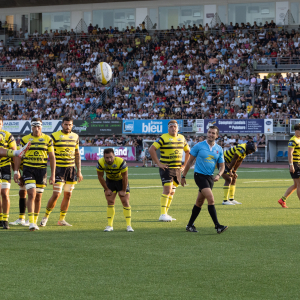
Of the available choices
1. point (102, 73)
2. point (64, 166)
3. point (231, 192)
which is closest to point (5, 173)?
point (64, 166)

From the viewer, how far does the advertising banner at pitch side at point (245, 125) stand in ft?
116

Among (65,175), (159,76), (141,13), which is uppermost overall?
(141,13)

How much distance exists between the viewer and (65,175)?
1030 centimetres

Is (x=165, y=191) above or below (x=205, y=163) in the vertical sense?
below

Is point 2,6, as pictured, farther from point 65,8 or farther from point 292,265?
Answer: point 292,265

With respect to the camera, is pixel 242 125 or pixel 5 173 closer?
pixel 5 173

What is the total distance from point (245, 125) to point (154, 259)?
97.4 feet

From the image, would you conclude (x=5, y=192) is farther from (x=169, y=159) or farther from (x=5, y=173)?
(x=169, y=159)

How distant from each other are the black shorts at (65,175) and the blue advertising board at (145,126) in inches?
1047

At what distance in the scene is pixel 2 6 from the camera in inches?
2188

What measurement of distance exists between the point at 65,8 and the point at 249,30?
20.2 metres

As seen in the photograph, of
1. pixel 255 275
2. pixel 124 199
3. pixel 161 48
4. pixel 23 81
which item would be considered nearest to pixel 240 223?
pixel 124 199

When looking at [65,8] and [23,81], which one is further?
[65,8]

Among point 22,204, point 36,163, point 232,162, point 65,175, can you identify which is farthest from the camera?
point 232,162
